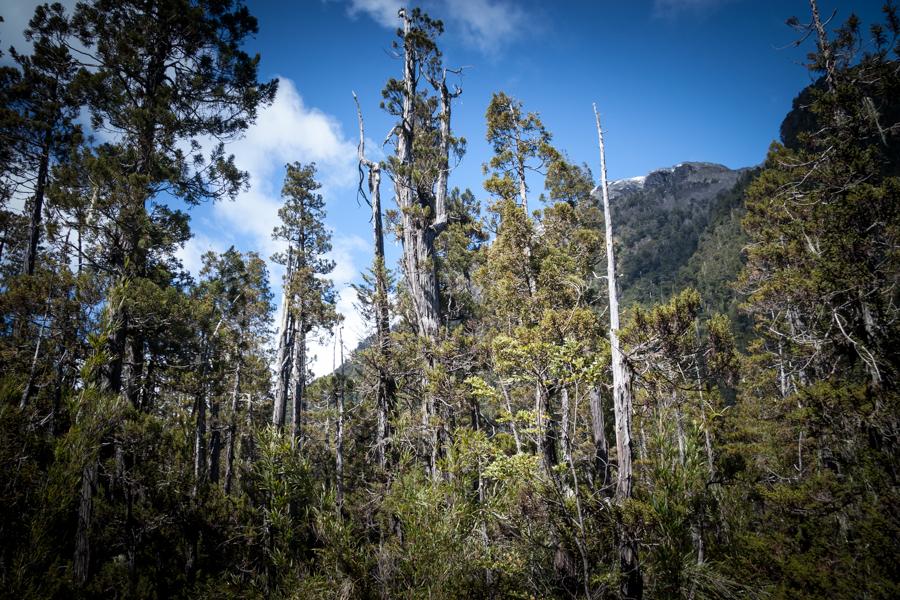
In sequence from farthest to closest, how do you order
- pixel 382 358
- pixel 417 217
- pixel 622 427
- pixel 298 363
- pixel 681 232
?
pixel 681 232 < pixel 298 363 < pixel 417 217 < pixel 382 358 < pixel 622 427

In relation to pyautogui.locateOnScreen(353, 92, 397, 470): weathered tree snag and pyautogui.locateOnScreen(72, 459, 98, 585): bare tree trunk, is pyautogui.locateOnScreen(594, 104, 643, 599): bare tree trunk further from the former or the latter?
pyautogui.locateOnScreen(72, 459, 98, 585): bare tree trunk

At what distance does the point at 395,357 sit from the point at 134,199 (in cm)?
658

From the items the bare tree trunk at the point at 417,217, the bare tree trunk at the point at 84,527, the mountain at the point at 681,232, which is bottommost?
the bare tree trunk at the point at 84,527

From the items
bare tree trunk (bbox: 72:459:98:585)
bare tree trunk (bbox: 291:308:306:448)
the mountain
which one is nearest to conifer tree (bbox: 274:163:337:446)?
bare tree trunk (bbox: 291:308:306:448)

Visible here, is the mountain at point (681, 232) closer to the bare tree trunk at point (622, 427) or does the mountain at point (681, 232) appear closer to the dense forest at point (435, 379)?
the dense forest at point (435, 379)

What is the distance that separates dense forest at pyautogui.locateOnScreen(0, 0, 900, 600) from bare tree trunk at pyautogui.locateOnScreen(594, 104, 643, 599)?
0.04 meters

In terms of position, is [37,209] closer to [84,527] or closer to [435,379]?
[84,527]

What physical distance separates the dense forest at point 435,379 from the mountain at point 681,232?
3352 cm

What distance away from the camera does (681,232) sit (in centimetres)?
9425

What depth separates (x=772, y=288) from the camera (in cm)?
1041

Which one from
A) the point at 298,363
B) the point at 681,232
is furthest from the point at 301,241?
the point at 681,232

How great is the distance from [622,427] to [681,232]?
106359mm

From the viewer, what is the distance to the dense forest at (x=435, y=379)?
461 cm

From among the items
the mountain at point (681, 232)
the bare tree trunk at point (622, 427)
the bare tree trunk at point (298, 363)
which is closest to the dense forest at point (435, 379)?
the bare tree trunk at point (622, 427)
